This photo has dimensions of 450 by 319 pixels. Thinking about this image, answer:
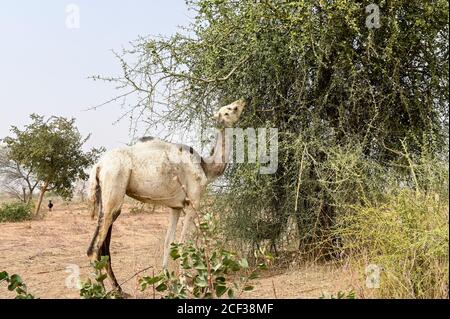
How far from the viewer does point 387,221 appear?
501cm

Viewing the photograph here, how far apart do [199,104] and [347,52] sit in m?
2.06

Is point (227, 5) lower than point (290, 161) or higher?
higher

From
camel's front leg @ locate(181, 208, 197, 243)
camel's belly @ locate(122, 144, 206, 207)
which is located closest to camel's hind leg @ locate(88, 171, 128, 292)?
camel's belly @ locate(122, 144, 206, 207)

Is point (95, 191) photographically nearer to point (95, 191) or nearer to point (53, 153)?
point (95, 191)

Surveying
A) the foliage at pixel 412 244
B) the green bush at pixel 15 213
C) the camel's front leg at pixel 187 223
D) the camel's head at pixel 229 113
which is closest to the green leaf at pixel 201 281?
the foliage at pixel 412 244

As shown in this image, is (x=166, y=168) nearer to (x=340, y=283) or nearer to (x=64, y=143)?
(x=340, y=283)

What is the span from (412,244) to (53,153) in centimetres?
1876

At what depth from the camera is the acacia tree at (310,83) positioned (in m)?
6.77

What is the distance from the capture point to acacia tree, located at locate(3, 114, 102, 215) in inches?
843

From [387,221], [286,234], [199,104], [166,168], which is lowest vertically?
[286,234]

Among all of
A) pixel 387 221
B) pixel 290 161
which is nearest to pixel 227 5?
pixel 290 161

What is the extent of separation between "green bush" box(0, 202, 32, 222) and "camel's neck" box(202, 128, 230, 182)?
1463 centimetres

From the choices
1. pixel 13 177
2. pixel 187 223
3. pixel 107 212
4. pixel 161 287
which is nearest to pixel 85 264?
pixel 187 223
